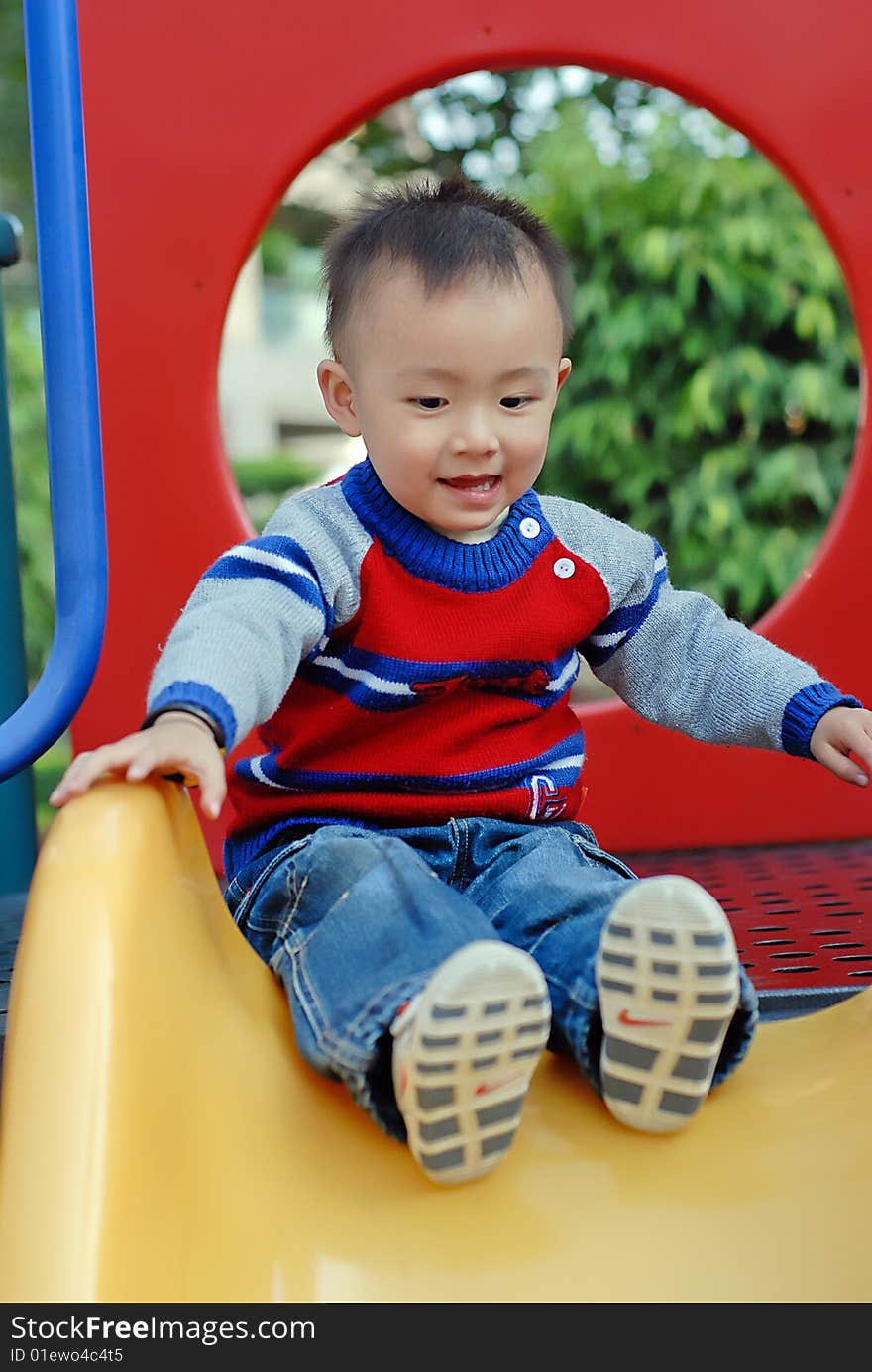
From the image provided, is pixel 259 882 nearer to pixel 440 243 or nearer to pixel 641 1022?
pixel 641 1022

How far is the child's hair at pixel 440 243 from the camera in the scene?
1.23m

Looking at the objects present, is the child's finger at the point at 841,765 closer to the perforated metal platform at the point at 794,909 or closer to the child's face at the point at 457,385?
the perforated metal platform at the point at 794,909

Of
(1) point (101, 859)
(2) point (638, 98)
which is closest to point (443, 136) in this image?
(2) point (638, 98)

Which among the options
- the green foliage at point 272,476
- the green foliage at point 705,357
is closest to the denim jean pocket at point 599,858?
the green foliage at point 705,357

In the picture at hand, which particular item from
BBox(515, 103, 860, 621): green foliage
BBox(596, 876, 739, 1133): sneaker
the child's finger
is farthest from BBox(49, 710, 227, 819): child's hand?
BBox(515, 103, 860, 621): green foliage

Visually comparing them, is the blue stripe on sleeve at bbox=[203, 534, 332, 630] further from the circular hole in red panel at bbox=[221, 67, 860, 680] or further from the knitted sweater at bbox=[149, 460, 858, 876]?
the circular hole in red panel at bbox=[221, 67, 860, 680]

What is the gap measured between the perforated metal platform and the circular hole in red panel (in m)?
1.92

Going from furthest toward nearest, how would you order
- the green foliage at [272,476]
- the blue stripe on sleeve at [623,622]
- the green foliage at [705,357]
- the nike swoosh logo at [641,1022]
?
the green foliage at [272,476] → the green foliage at [705,357] → the blue stripe on sleeve at [623,622] → the nike swoosh logo at [641,1022]

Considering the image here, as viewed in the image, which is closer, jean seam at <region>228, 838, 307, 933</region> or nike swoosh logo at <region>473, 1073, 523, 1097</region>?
nike swoosh logo at <region>473, 1073, 523, 1097</region>

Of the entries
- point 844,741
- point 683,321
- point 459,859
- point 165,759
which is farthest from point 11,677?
point 683,321

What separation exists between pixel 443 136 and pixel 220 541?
2.59 metres

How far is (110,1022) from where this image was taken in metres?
0.89

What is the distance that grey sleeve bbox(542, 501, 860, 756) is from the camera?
1.32 meters

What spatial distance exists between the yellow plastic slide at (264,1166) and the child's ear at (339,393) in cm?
41
